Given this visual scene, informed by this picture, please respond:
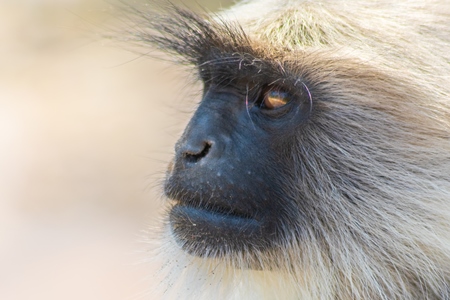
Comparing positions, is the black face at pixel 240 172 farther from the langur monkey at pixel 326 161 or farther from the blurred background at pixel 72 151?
the blurred background at pixel 72 151

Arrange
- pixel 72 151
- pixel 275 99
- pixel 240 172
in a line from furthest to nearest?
pixel 72 151 < pixel 275 99 < pixel 240 172

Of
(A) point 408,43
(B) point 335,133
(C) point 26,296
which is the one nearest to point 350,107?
(B) point 335,133

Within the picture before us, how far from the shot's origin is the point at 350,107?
2.79m

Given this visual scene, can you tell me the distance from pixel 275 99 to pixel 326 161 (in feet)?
1.01

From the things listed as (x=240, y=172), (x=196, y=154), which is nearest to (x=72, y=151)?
(x=196, y=154)

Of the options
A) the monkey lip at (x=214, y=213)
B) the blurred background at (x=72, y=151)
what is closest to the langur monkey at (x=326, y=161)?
the monkey lip at (x=214, y=213)

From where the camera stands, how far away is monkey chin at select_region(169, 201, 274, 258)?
9.37 feet

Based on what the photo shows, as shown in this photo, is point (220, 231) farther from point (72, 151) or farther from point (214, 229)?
point (72, 151)

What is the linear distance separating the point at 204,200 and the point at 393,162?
2.34ft

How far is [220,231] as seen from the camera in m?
2.89

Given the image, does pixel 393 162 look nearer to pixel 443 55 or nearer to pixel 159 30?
pixel 443 55

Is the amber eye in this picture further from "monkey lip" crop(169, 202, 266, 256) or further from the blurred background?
the blurred background

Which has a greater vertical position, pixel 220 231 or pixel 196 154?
pixel 196 154

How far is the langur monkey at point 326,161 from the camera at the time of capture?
8.95 ft
